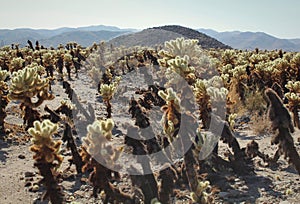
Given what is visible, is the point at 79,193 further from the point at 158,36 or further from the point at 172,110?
the point at 158,36

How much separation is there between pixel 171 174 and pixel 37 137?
2.60m

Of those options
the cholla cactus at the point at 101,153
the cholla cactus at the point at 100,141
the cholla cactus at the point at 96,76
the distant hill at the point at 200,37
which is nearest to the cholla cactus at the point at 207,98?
the cholla cactus at the point at 101,153

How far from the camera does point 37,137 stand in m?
5.33

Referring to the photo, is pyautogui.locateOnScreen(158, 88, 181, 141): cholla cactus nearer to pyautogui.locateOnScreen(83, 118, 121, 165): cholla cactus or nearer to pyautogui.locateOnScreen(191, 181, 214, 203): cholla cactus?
pyautogui.locateOnScreen(191, 181, 214, 203): cholla cactus

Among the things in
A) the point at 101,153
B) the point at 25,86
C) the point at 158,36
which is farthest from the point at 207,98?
the point at 158,36

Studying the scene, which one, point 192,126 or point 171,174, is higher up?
point 192,126

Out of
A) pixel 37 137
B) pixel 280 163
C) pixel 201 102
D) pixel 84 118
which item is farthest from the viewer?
pixel 84 118

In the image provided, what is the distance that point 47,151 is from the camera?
18.0ft

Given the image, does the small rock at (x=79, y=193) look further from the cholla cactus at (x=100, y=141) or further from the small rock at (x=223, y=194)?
the small rock at (x=223, y=194)

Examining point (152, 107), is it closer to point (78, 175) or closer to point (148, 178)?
point (78, 175)

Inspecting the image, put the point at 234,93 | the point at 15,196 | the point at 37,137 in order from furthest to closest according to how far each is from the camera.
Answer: the point at 234,93 < the point at 15,196 < the point at 37,137

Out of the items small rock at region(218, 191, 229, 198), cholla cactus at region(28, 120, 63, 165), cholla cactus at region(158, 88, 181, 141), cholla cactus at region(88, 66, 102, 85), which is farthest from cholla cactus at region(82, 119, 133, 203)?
cholla cactus at region(88, 66, 102, 85)

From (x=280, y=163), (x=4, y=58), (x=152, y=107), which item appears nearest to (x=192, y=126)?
(x=280, y=163)

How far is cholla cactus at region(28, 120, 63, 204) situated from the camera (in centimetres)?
533
